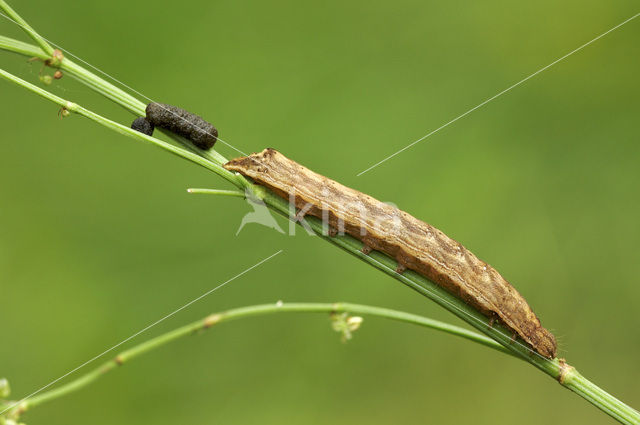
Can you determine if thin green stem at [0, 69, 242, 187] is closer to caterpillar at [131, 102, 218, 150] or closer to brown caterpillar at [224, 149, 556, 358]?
caterpillar at [131, 102, 218, 150]

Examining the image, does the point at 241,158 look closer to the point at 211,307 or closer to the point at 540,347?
the point at 540,347

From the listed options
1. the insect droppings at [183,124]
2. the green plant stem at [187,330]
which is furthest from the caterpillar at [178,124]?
the green plant stem at [187,330]

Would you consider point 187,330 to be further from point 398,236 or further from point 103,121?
point 398,236

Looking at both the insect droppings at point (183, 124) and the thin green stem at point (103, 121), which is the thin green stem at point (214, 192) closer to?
the thin green stem at point (103, 121)

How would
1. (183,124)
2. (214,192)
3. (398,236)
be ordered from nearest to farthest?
(214,192)
(183,124)
(398,236)

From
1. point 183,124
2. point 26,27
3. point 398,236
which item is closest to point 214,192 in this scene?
point 183,124

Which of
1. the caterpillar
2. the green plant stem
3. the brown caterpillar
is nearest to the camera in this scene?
the green plant stem

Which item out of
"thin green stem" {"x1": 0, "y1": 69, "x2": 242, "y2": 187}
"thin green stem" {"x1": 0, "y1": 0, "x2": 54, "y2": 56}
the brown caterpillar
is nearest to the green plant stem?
"thin green stem" {"x1": 0, "y1": 69, "x2": 242, "y2": 187}
